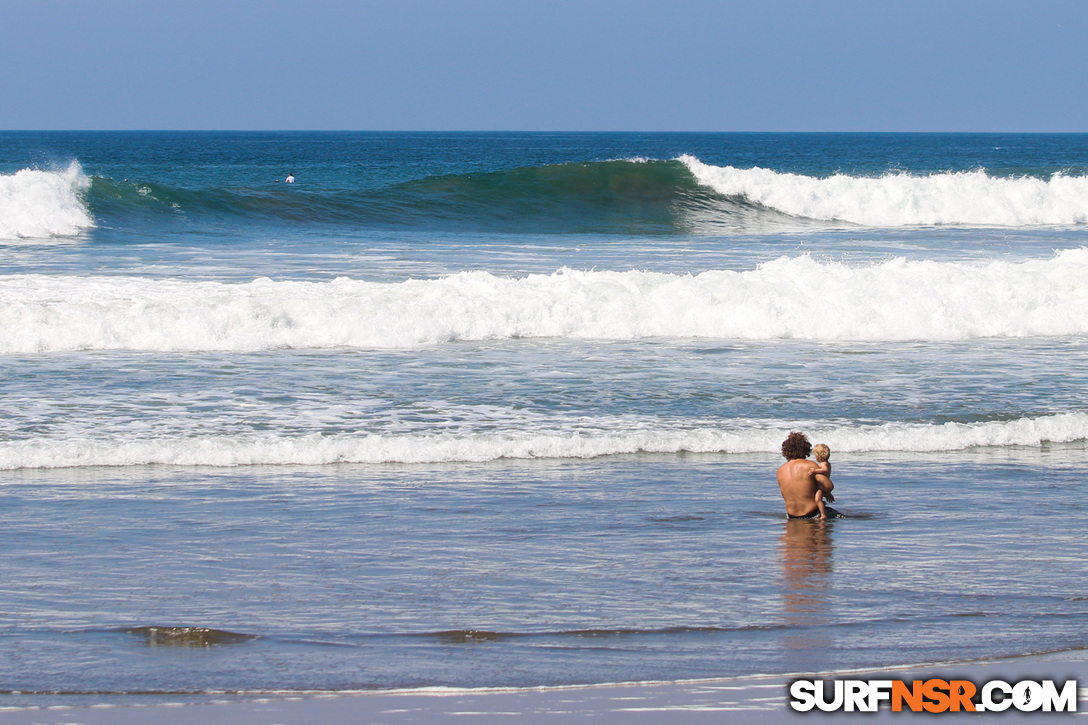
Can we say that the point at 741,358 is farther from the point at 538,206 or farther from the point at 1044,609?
Answer: the point at 538,206

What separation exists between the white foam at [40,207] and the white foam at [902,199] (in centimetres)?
1944

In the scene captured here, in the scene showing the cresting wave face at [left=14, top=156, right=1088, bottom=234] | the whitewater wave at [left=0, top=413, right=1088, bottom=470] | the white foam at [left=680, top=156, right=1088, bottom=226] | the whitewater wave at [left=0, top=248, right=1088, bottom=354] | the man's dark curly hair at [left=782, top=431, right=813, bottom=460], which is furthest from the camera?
the white foam at [left=680, top=156, right=1088, bottom=226]

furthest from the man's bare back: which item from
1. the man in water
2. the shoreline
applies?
the shoreline

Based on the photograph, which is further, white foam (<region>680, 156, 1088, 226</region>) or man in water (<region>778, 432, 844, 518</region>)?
white foam (<region>680, 156, 1088, 226</region>)

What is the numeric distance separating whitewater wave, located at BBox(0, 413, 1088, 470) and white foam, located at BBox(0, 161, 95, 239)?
17725 mm

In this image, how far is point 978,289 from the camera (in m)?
17.4

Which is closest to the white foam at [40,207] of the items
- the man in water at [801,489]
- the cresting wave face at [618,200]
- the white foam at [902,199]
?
the cresting wave face at [618,200]

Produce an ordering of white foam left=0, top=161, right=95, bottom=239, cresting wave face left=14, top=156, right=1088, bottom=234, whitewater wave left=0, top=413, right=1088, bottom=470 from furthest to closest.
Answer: cresting wave face left=14, top=156, right=1088, bottom=234, white foam left=0, top=161, right=95, bottom=239, whitewater wave left=0, top=413, right=1088, bottom=470

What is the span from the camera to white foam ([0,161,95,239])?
25469mm

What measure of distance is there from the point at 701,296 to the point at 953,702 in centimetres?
1215

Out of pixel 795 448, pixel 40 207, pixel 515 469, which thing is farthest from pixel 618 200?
pixel 795 448

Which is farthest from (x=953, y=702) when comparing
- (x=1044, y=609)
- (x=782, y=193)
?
(x=782, y=193)

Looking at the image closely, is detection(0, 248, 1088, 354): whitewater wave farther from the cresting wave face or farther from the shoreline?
the cresting wave face

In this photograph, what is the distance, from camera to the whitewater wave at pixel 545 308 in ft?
47.7
